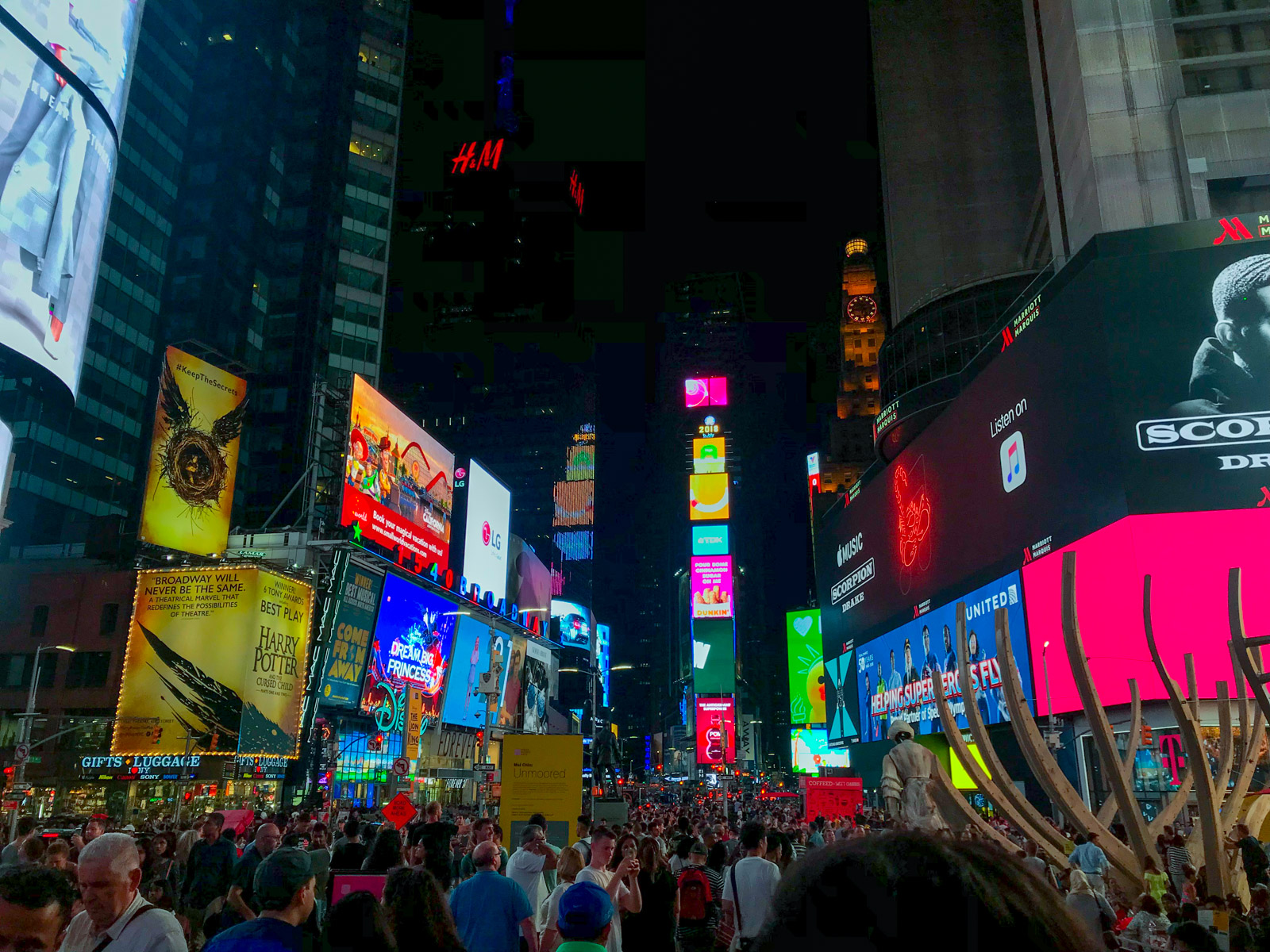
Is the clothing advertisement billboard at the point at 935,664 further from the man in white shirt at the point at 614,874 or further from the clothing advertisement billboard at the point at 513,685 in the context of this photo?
the clothing advertisement billboard at the point at 513,685

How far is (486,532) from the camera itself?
57.6 m

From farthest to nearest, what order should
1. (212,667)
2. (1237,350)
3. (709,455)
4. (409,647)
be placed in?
1. (709,455)
2. (409,647)
3. (212,667)
4. (1237,350)

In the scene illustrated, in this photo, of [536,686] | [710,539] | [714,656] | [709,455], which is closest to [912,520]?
[536,686]

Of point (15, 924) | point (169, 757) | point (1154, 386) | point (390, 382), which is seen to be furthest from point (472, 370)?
point (15, 924)

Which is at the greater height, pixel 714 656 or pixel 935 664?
pixel 714 656

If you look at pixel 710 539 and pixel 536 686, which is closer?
pixel 536 686

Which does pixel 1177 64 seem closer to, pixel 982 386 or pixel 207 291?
pixel 982 386

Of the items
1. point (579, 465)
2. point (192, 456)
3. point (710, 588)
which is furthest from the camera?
point (579, 465)

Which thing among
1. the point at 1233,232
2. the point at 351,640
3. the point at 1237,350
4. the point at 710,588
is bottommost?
the point at 351,640

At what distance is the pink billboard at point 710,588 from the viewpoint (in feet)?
301

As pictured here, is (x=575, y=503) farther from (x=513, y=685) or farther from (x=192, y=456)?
(x=192, y=456)

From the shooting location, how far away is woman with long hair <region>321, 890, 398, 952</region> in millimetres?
4215

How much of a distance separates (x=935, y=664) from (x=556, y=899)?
2925 cm

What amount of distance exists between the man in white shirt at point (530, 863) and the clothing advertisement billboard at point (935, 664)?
18405 mm
